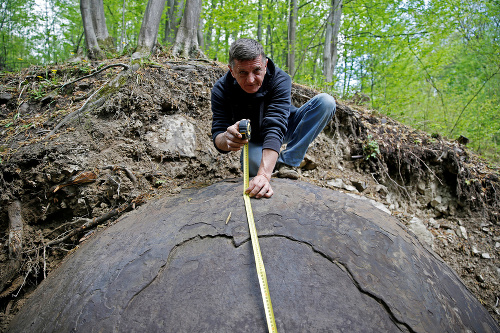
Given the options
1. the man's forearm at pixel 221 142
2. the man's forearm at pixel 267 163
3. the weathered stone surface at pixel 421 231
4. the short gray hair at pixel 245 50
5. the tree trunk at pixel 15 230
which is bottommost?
the weathered stone surface at pixel 421 231

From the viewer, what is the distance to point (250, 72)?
180 centimetres

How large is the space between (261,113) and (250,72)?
43 centimetres

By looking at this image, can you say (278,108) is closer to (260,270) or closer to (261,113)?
(261,113)

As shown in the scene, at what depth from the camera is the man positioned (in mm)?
1760

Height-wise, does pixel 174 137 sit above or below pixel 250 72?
below

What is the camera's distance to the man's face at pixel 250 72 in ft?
5.81

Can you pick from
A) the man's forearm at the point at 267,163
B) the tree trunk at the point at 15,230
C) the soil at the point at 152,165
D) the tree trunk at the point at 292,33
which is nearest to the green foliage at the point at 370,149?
the soil at the point at 152,165

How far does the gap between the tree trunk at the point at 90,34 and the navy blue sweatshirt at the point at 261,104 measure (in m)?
2.91

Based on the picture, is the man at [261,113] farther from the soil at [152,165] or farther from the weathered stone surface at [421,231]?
the weathered stone surface at [421,231]

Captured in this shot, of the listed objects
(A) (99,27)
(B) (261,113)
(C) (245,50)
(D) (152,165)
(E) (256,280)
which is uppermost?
(A) (99,27)

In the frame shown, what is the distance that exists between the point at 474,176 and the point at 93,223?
4343mm

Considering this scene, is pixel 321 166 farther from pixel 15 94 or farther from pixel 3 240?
pixel 15 94

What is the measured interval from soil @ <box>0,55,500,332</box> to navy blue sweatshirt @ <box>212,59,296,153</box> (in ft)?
1.98

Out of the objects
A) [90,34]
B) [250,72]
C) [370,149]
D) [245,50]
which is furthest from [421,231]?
[90,34]
